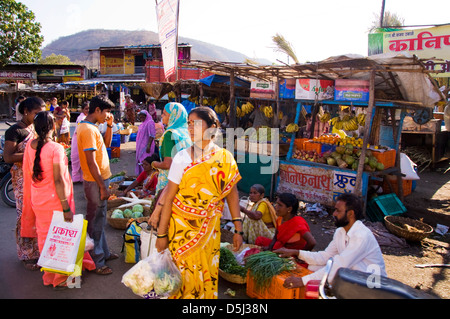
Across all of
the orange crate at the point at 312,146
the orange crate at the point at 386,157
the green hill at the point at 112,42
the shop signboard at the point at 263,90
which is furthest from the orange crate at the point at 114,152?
the green hill at the point at 112,42

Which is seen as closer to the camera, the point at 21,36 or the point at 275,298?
the point at 275,298

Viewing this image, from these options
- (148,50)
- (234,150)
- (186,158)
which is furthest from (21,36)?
(186,158)

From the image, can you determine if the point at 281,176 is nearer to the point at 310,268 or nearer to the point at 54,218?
the point at 310,268

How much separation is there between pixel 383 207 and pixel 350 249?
3.94m

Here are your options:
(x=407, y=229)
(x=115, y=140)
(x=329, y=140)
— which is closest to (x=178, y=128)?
(x=407, y=229)

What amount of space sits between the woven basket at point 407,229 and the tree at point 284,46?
3.97m

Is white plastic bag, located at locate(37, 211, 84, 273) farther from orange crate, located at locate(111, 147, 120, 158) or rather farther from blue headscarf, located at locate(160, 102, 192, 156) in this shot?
orange crate, located at locate(111, 147, 120, 158)

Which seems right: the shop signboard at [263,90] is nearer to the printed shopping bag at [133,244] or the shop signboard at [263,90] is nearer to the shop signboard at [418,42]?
the shop signboard at [418,42]

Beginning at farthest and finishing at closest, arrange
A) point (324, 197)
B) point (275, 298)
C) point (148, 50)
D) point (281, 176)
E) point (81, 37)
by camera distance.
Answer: point (81, 37) → point (148, 50) → point (281, 176) → point (324, 197) → point (275, 298)

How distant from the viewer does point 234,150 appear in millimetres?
8305

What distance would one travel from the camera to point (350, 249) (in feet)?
9.35

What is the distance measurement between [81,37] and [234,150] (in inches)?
5859

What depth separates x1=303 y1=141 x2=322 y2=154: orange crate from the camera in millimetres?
→ 7223

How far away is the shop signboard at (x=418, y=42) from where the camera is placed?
8.19 m
